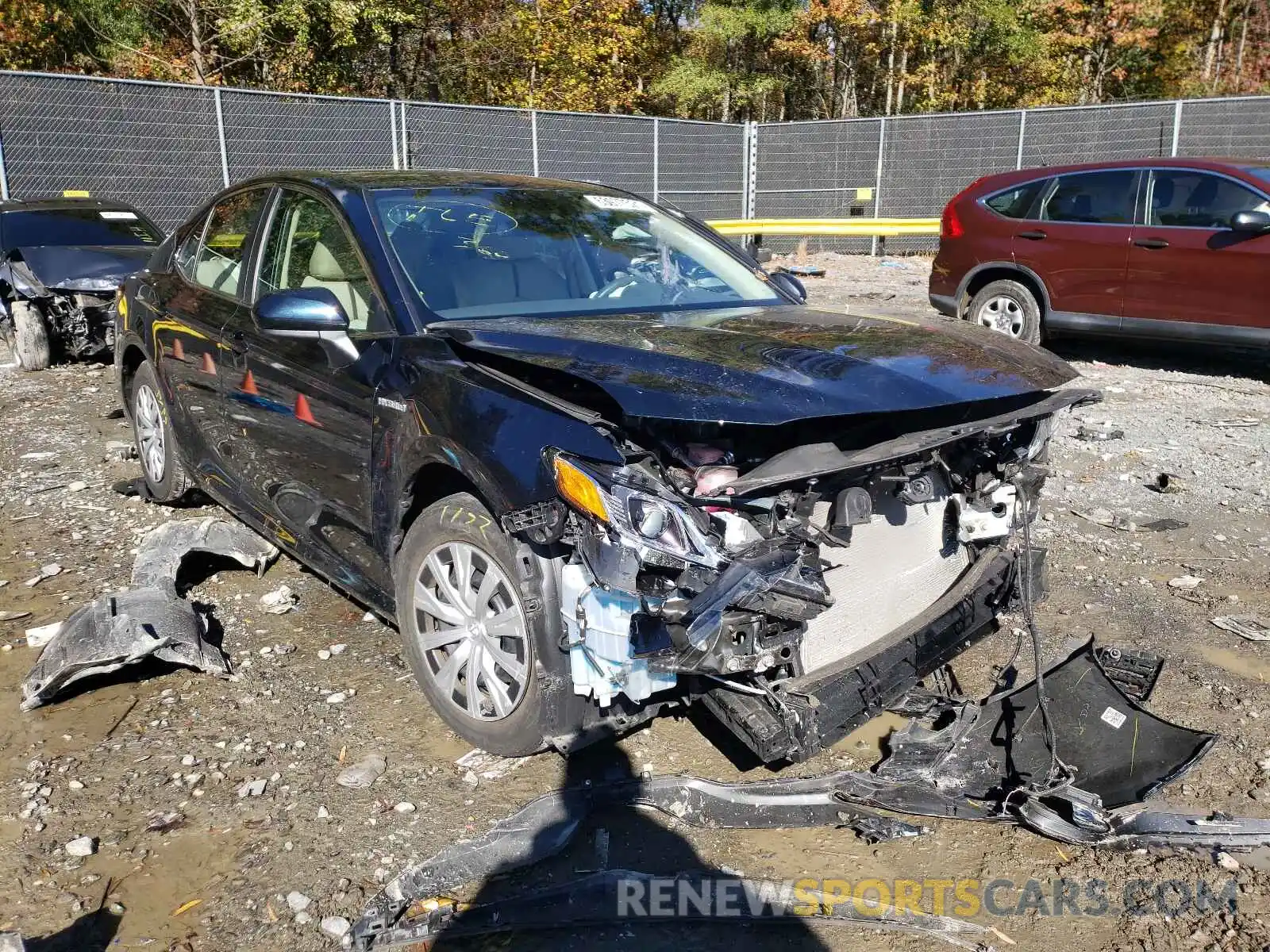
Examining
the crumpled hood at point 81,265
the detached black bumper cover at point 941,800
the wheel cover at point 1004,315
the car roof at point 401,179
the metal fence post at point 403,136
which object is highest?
the metal fence post at point 403,136

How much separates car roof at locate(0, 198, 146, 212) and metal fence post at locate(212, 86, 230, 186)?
12.6 ft

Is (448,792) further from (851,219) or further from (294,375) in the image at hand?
(851,219)

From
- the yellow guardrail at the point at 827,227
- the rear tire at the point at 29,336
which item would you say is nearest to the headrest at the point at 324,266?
the rear tire at the point at 29,336

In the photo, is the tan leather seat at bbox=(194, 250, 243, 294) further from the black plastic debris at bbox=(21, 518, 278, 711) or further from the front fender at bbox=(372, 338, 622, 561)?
the front fender at bbox=(372, 338, 622, 561)

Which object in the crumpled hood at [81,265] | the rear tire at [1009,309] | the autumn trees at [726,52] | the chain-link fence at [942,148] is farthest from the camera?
the autumn trees at [726,52]

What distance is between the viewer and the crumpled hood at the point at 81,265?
9.50 m

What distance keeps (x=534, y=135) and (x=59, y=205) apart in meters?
8.88

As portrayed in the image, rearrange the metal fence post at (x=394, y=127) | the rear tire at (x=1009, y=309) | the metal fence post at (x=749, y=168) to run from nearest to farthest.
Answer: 1. the rear tire at (x=1009, y=309)
2. the metal fence post at (x=394, y=127)
3. the metal fence post at (x=749, y=168)

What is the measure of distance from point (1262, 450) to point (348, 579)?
5814 millimetres

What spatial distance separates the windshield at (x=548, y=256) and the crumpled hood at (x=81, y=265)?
6717mm

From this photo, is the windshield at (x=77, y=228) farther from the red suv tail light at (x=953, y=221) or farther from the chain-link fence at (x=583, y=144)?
the red suv tail light at (x=953, y=221)

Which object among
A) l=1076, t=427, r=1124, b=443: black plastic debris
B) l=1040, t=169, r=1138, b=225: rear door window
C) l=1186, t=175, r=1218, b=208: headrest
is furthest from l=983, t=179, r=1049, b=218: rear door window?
l=1076, t=427, r=1124, b=443: black plastic debris

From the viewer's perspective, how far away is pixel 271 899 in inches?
102

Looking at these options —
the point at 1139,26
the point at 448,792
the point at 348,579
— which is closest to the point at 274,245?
the point at 348,579
